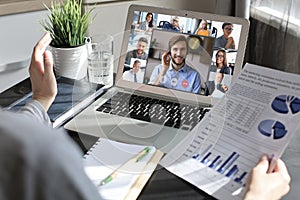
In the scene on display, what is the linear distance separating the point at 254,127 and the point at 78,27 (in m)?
0.70

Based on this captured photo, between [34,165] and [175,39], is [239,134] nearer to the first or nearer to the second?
[175,39]

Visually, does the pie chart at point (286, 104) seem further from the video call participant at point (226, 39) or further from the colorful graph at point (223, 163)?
the video call participant at point (226, 39)

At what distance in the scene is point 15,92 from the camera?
4.36 feet

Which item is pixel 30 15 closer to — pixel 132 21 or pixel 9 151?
pixel 132 21

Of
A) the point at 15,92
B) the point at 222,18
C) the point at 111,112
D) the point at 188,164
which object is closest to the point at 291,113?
the point at 188,164

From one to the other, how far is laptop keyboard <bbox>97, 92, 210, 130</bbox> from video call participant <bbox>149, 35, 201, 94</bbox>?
57 millimetres

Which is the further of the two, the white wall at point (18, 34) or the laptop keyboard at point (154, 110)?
the white wall at point (18, 34)

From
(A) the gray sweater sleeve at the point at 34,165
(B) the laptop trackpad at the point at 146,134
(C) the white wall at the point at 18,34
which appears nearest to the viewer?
(A) the gray sweater sleeve at the point at 34,165

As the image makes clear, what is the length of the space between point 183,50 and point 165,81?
0.10 m

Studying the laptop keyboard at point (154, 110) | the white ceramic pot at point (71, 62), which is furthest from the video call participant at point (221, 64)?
the white ceramic pot at point (71, 62)

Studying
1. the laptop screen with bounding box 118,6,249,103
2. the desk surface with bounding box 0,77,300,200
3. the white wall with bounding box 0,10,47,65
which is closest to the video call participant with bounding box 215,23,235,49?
the laptop screen with bounding box 118,6,249,103

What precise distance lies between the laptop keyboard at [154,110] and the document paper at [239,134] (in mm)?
74

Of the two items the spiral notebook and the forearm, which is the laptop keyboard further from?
the forearm

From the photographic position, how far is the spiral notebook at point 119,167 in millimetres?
901
